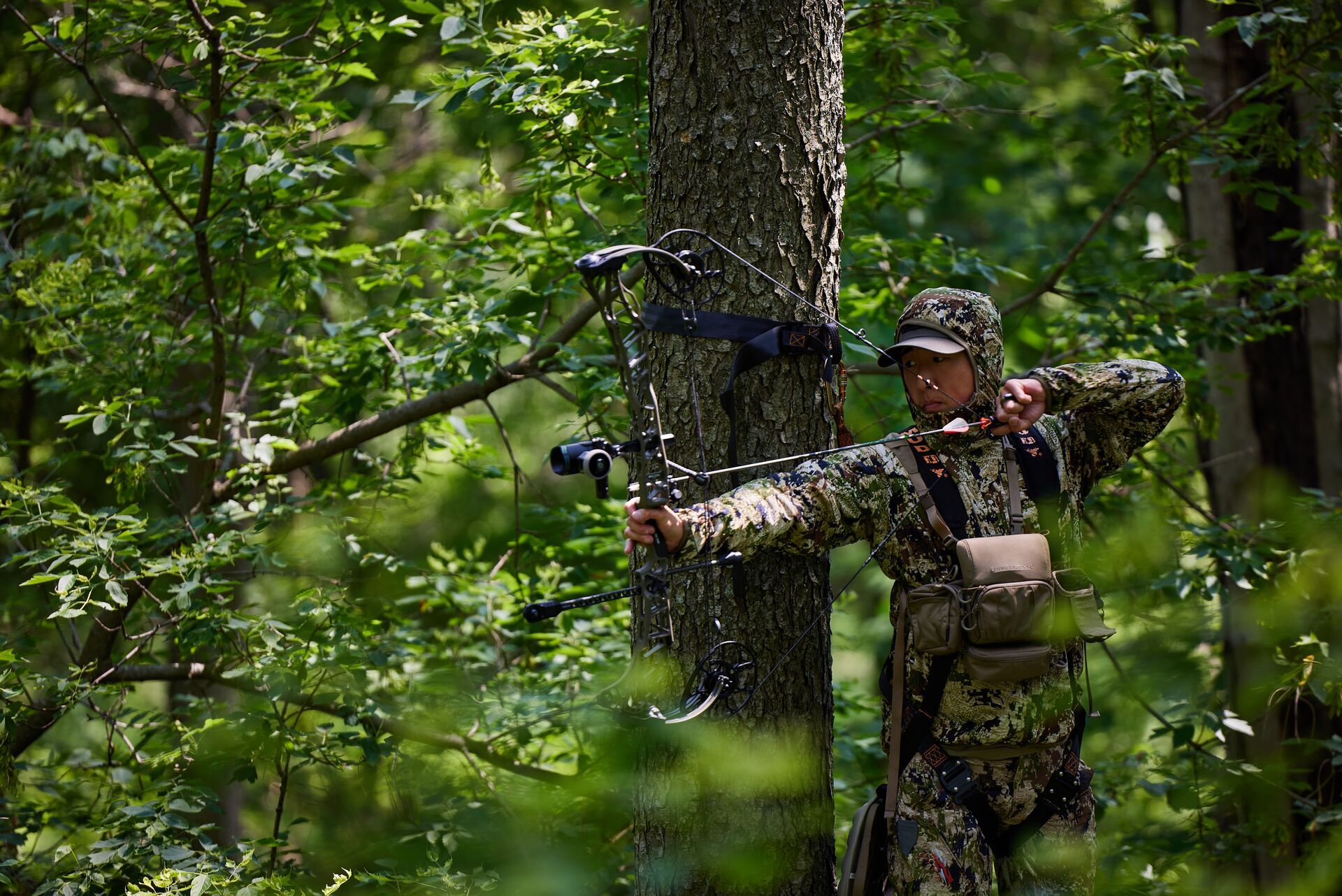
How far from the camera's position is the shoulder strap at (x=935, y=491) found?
9.24ft

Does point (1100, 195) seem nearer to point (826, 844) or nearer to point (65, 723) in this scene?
point (826, 844)

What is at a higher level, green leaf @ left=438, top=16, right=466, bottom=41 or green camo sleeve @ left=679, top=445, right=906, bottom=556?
green leaf @ left=438, top=16, right=466, bottom=41

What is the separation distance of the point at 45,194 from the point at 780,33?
4647mm

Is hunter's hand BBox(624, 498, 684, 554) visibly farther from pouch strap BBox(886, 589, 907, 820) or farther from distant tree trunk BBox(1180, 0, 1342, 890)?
distant tree trunk BBox(1180, 0, 1342, 890)

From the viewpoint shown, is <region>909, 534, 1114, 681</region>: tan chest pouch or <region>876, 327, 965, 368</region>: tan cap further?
<region>876, 327, 965, 368</region>: tan cap

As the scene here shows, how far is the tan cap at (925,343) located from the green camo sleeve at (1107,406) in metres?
0.24

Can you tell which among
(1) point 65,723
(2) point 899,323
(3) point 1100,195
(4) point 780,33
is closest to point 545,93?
(4) point 780,33

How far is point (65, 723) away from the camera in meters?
9.68

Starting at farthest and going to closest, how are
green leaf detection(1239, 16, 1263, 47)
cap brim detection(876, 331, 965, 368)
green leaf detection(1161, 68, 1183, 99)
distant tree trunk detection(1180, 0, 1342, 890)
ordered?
1. distant tree trunk detection(1180, 0, 1342, 890)
2. green leaf detection(1161, 68, 1183, 99)
3. green leaf detection(1239, 16, 1263, 47)
4. cap brim detection(876, 331, 965, 368)

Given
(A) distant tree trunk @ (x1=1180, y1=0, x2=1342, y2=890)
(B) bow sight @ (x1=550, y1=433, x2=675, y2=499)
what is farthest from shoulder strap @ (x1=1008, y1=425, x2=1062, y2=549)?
(A) distant tree trunk @ (x1=1180, y1=0, x2=1342, y2=890)

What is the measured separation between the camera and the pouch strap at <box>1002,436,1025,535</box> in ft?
9.41

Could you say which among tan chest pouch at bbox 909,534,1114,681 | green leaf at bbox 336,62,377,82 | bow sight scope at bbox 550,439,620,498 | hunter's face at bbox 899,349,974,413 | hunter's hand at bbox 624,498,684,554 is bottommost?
tan chest pouch at bbox 909,534,1114,681

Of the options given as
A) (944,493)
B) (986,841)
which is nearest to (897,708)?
(986,841)

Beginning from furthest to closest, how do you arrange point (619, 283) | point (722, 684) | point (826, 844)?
point (826, 844) < point (722, 684) < point (619, 283)
